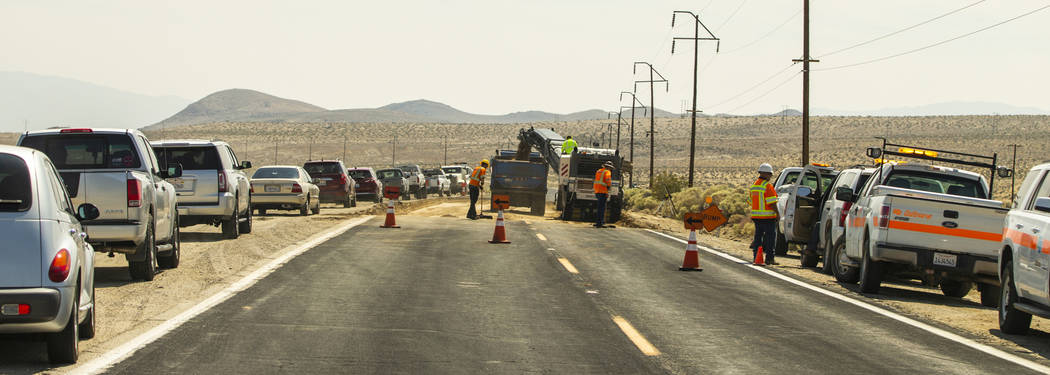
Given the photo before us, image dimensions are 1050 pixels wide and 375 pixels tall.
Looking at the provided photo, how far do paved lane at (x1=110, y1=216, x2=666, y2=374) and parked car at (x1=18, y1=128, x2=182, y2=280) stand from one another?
1.63 m

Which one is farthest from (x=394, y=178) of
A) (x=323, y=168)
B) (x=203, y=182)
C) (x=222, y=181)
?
(x=203, y=182)

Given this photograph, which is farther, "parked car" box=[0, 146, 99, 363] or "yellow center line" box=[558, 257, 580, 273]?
"yellow center line" box=[558, 257, 580, 273]

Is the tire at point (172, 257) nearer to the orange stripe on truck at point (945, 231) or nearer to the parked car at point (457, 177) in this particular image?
the orange stripe on truck at point (945, 231)

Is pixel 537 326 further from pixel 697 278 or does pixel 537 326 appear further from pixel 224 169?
pixel 224 169

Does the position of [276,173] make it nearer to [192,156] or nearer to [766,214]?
[192,156]

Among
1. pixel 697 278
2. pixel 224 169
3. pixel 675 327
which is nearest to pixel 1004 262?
pixel 675 327

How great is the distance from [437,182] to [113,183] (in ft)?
143

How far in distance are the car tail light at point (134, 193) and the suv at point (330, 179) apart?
23.7 m

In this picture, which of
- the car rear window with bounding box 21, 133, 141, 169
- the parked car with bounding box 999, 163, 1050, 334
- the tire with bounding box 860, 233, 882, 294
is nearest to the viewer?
the parked car with bounding box 999, 163, 1050, 334

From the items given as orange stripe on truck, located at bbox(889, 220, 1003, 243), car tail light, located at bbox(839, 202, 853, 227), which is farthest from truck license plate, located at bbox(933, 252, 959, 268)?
car tail light, located at bbox(839, 202, 853, 227)

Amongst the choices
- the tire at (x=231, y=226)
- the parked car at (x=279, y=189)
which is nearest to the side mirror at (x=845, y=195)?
the tire at (x=231, y=226)

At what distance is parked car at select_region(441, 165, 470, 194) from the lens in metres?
60.3

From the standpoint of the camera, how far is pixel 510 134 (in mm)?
175875

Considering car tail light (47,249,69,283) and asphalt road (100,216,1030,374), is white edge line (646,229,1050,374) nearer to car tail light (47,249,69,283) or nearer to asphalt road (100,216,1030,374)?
asphalt road (100,216,1030,374)
